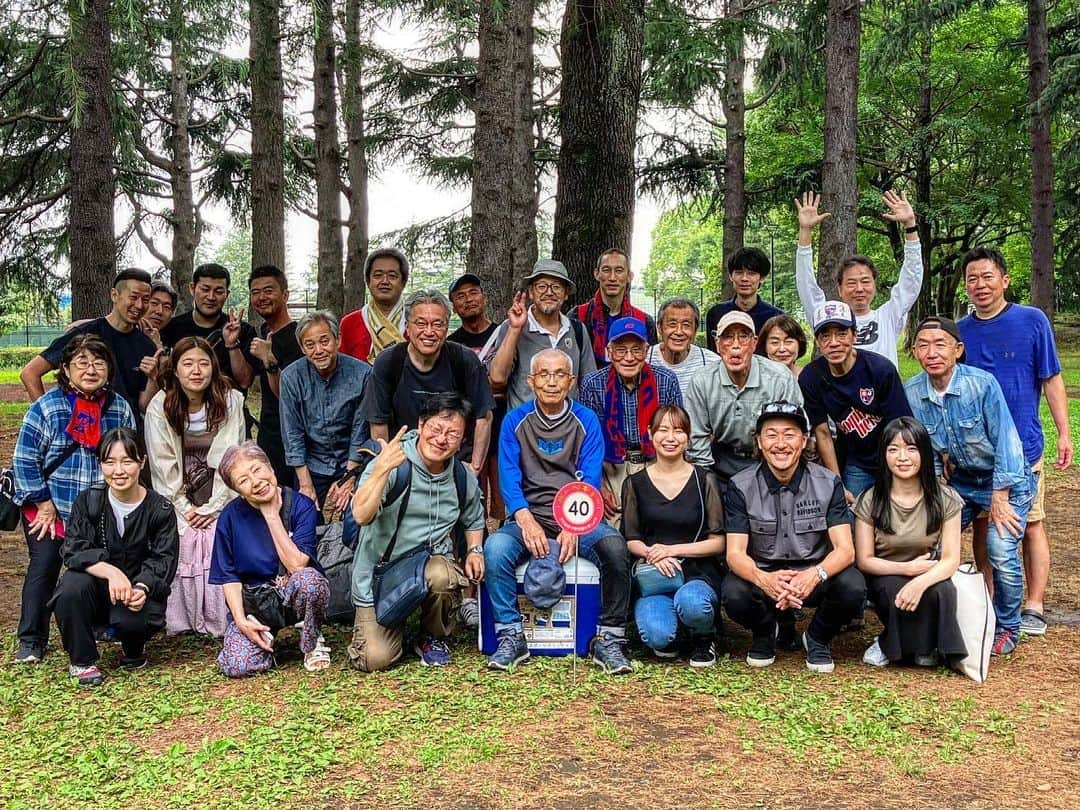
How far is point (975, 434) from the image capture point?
5031mm

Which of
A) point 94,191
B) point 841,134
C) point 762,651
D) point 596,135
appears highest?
point 841,134

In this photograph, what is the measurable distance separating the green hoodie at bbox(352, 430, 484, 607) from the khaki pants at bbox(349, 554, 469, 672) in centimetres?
10

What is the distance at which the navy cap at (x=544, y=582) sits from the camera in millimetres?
4836

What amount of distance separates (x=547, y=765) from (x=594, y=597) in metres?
1.34

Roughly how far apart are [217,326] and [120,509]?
170 centimetres

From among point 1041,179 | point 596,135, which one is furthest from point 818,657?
point 1041,179

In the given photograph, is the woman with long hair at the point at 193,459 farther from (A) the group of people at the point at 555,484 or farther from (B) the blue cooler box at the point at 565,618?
(B) the blue cooler box at the point at 565,618

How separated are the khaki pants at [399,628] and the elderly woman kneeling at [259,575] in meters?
0.20

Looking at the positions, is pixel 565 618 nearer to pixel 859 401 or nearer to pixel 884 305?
pixel 859 401

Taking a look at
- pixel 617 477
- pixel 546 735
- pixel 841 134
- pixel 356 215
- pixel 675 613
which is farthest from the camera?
pixel 356 215

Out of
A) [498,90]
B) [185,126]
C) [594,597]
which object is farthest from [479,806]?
[185,126]

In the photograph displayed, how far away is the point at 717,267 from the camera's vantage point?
48.7 m

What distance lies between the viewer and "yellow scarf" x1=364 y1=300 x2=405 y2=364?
6.16m

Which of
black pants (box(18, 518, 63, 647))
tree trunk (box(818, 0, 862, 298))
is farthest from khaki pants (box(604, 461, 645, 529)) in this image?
tree trunk (box(818, 0, 862, 298))
